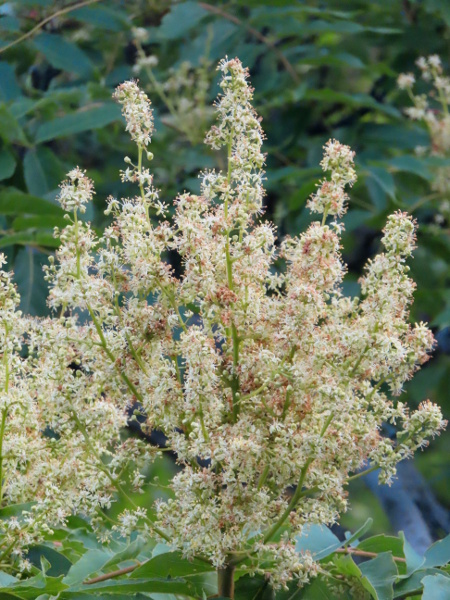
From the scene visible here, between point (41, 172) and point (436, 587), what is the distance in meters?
2.73

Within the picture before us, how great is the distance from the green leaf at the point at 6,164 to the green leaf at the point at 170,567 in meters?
2.22

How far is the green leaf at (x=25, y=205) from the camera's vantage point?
305 centimetres

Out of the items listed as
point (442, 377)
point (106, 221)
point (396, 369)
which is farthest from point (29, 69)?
point (396, 369)

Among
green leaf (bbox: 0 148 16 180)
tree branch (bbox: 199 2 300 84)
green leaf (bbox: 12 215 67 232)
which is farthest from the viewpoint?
tree branch (bbox: 199 2 300 84)

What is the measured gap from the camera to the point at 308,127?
5.09 m

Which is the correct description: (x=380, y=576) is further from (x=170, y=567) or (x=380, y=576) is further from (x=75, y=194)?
(x=75, y=194)

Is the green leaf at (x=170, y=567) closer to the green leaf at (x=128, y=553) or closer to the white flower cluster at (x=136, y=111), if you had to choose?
the green leaf at (x=128, y=553)

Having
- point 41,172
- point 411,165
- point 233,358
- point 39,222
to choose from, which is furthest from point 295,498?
point 411,165

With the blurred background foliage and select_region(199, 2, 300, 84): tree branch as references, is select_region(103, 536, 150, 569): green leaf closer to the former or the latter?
the blurred background foliage

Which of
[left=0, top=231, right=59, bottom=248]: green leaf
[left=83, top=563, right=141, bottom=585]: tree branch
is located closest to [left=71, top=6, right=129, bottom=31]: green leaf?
[left=0, top=231, right=59, bottom=248]: green leaf

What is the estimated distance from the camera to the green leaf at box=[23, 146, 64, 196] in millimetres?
3855

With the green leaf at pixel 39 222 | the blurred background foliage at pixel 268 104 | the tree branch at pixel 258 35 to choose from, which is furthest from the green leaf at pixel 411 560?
the tree branch at pixel 258 35

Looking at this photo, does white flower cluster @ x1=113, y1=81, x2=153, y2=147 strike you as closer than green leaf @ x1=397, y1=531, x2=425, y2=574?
Yes

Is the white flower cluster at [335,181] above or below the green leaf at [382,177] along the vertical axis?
below
